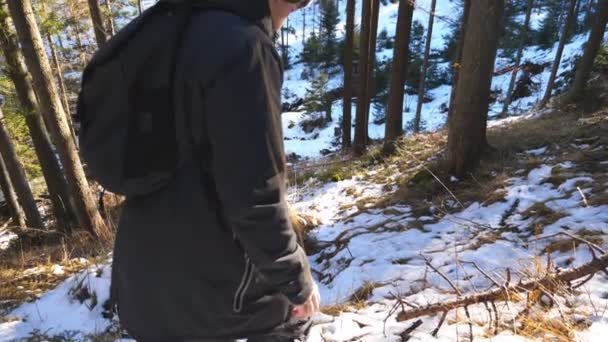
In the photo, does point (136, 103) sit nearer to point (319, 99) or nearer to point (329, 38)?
point (319, 99)

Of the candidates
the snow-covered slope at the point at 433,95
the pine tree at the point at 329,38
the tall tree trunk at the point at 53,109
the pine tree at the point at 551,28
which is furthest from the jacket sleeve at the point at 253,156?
the pine tree at the point at 329,38

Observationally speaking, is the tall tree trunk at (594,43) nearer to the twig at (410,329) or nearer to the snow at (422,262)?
the snow at (422,262)

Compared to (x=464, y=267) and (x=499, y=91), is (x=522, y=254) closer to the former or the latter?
(x=464, y=267)

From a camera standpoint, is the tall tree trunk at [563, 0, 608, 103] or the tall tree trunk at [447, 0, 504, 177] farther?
the tall tree trunk at [563, 0, 608, 103]

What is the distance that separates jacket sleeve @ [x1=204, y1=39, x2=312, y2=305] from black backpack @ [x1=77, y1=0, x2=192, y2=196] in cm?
15

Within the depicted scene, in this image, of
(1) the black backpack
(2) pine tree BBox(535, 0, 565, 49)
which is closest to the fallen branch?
(1) the black backpack

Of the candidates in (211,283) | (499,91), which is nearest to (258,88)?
(211,283)

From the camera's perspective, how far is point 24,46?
214 inches

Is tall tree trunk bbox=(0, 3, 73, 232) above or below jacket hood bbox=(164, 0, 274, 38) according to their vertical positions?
below

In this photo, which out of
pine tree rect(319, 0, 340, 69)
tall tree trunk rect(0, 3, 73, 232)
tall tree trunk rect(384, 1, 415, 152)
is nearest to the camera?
tall tree trunk rect(0, 3, 73, 232)

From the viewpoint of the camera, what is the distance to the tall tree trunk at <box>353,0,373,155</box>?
11.5 m

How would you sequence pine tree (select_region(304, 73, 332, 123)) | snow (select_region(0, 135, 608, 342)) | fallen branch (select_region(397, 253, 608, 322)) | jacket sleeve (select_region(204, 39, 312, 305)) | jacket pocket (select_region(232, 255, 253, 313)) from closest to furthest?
jacket sleeve (select_region(204, 39, 312, 305))
jacket pocket (select_region(232, 255, 253, 313))
fallen branch (select_region(397, 253, 608, 322))
snow (select_region(0, 135, 608, 342))
pine tree (select_region(304, 73, 332, 123))

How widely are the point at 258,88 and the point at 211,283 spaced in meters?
0.60

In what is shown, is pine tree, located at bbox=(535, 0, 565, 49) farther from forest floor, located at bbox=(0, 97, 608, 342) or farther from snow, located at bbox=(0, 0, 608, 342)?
snow, located at bbox=(0, 0, 608, 342)
